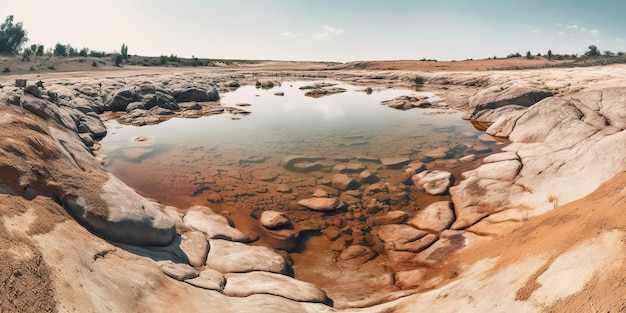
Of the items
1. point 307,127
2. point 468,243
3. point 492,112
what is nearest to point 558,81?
point 492,112

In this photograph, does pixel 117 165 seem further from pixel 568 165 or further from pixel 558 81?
pixel 558 81

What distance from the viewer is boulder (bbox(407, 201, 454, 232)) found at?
8.66 metres

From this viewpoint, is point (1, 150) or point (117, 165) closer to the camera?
point (1, 150)

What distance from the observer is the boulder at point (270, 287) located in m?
5.42

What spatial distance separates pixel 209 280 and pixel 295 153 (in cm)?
1033

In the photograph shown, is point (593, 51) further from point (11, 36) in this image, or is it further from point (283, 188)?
point (11, 36)

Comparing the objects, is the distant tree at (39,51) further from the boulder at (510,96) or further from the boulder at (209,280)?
the boulder at (209,280)

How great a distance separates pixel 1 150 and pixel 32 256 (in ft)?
8.92

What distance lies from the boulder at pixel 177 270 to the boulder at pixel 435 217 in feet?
19.7

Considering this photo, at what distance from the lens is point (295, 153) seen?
610 inches

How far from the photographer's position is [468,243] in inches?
293

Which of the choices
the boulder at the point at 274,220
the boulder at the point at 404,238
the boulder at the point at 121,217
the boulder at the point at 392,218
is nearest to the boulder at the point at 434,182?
the boulder at the point at 392,218

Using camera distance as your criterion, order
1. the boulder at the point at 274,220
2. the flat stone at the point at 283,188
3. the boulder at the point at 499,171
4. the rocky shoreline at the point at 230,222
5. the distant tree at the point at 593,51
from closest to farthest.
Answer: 1. the rocky shoreline at the point at 230,222
2. the boulder at the point at 274,220
3. the boulder at the point at 499,171
4. the flat stone at the point at 283,188
5. the distant tree at the point at 593,51

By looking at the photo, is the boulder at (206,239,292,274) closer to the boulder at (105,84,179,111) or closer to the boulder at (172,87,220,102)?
the boulder at (105,84,179,111)
